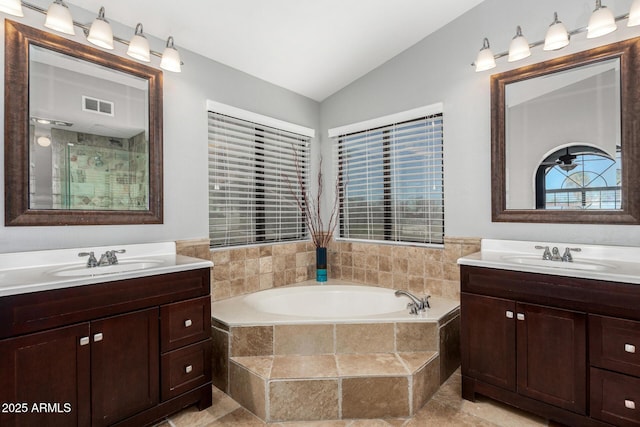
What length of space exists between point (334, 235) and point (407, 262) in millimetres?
895

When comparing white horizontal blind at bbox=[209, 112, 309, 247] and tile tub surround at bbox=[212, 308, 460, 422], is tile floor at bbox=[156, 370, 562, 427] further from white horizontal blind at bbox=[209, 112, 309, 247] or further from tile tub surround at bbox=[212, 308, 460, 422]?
white horizontal blind at bbox=[209, 112, 309, 247]

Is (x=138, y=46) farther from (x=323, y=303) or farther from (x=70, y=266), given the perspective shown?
(x=323, y=303)

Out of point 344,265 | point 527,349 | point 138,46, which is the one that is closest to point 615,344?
point 527,349

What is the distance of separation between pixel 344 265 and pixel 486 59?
2.16m

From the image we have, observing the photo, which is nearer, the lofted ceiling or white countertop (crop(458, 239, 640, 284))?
white countertop (crop(458, 239, 640, 284))

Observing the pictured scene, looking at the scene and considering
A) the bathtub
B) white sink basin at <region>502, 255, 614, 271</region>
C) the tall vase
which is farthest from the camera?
the tall vase

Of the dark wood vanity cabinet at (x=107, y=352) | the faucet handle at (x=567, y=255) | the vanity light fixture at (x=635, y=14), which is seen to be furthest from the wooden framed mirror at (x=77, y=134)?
the vanity light fixture at (x=635, y=14)

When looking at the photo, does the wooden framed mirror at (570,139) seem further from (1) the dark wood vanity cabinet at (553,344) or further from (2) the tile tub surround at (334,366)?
(2) the tile tub surround at (334,366)

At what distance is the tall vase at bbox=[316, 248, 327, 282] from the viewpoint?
10.5 ft

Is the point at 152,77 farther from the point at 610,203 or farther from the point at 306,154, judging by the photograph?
the point at 610,203

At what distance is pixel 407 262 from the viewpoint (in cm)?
288

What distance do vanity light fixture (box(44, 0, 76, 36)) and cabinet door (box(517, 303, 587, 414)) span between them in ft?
9.42

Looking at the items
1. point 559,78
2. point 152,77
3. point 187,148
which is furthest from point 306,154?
point 559,78

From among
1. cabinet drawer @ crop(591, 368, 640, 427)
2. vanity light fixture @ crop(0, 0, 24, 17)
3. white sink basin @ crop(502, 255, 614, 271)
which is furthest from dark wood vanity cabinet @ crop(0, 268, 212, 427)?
cabinet drawer @ crop(591, 368, 640, 427)
